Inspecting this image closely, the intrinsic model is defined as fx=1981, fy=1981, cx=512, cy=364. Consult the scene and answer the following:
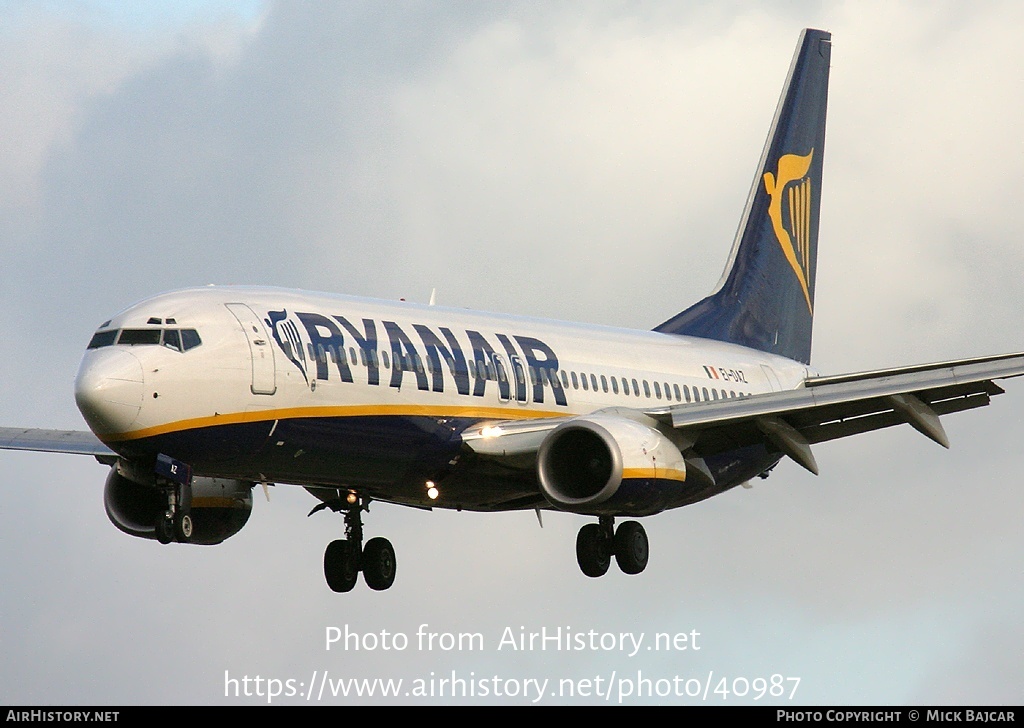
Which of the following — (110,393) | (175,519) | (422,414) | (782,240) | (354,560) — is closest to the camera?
(110,393)

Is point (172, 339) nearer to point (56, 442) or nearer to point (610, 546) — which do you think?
point (56, 442)

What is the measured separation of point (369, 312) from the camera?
34.4 meters

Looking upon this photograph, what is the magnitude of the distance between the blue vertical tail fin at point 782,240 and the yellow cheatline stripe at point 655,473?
10249 mm

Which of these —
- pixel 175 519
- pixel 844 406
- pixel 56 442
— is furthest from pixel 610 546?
pixel 56 442

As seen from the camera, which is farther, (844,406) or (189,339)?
(844,406)

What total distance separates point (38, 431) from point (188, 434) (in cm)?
887

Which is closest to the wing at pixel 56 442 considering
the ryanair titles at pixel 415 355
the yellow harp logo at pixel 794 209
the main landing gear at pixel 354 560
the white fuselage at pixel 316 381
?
the main landing gear at pixel 354 560

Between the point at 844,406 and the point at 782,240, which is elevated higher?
the point at 782,240

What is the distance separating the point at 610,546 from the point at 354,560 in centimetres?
496

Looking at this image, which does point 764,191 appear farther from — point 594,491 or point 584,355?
point 594,491

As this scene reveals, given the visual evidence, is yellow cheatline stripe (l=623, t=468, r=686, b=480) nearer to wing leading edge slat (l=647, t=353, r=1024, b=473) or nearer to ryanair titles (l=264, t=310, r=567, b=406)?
wing leading edge slat (l=647, t=353, r=1024, b=473)

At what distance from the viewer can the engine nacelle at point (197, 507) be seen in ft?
123

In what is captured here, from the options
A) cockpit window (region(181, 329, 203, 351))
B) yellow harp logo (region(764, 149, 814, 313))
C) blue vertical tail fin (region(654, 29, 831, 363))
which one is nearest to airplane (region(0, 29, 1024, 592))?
cockpit window (region(181, 329, 203, 351))

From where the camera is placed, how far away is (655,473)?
1362 inches
